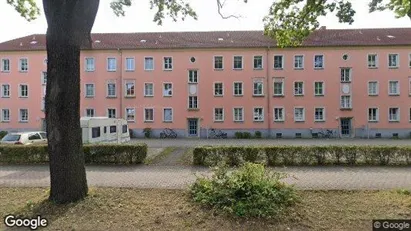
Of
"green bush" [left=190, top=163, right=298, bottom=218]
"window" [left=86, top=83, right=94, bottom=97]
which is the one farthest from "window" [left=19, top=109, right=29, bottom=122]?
"green bush" [left=190, top=163, right=298, bottom=218]

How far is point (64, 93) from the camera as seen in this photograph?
6.70 meters

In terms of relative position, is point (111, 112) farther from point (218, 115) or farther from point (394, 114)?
point (394, 114)

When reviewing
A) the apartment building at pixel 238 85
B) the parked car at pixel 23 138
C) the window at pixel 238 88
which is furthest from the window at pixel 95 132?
the window at pixel 238 88

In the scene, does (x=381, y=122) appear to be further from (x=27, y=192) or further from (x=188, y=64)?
(x=27, y=192)

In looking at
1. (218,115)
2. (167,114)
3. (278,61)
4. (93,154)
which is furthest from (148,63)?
(93,154)

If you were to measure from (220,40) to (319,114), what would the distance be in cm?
1370

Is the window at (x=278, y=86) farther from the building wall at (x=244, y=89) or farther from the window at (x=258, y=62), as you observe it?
the window at (x=258, y=62)

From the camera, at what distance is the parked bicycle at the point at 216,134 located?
36778mm

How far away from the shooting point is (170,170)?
42.5 ft

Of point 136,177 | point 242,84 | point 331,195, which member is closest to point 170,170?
point 136,177

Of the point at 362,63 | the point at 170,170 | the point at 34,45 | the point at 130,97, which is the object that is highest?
the point at 34,45

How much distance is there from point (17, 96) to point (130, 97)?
13.0m

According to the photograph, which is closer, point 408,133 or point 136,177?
point 136,177

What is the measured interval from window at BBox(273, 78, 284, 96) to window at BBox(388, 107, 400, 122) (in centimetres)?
1154
